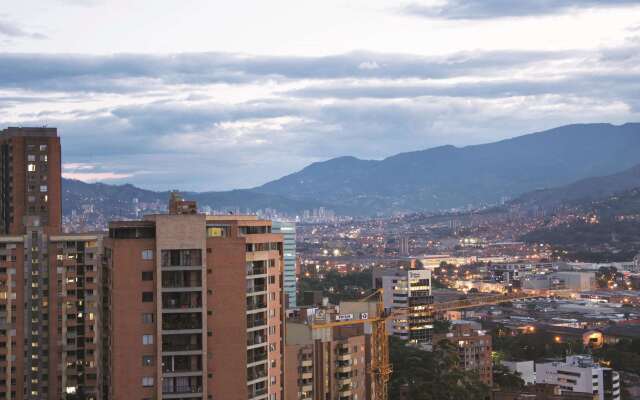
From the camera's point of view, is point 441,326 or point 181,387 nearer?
point 181,387

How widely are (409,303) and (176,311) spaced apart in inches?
2340

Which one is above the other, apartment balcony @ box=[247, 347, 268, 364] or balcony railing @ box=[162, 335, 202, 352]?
balcony railing @ box=[162, 335, 202, 352]

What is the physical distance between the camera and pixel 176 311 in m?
25.3

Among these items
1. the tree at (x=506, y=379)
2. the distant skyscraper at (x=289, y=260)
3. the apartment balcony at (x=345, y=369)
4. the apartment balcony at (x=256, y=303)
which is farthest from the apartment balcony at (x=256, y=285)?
the distant skyscraper at (x=289, y=260)

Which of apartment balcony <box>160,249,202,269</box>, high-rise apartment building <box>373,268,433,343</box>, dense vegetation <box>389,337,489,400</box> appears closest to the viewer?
apartment balcony <box>160,249,202,269</box>

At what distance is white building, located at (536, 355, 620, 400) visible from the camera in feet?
192

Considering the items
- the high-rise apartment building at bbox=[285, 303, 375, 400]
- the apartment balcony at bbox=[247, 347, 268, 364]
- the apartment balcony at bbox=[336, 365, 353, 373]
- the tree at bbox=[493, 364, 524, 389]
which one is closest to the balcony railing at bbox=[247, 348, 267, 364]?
the apartment balcony at bbox=[247, 347, 268, 364]

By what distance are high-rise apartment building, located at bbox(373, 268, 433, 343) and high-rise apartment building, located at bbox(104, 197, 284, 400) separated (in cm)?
5209

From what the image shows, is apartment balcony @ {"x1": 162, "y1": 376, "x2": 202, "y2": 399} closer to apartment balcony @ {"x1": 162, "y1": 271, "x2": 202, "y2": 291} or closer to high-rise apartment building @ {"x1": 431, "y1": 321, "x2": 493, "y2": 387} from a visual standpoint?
apartment balcony @ {"x1": 162, "y1": 271, "x2": 202, "y2": 291}

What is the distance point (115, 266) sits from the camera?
25.3m

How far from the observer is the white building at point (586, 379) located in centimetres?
5844

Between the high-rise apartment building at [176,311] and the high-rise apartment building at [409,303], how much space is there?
171 ft

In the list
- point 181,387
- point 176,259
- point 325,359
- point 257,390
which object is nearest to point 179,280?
point 176,259

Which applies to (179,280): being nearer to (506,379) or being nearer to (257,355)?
(257,355)
